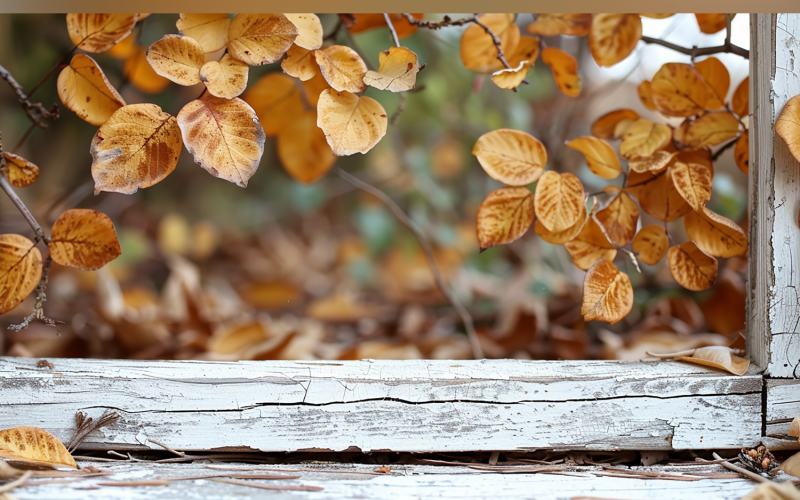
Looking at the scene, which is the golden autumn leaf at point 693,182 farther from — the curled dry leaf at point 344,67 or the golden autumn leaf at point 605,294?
the curled dry leaf at point 344,67

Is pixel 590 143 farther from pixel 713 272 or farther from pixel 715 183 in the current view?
pixel 715 183

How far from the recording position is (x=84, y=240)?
1.53 feet

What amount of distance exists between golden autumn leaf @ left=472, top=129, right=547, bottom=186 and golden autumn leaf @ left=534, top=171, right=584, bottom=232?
0.02 metres

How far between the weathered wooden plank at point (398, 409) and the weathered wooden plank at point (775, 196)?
0.14ft

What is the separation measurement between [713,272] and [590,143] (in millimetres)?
169

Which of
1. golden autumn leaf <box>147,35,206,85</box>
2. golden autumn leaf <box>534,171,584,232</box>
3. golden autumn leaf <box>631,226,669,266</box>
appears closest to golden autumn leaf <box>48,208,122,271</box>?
golden autumn leaf <box>147,35,206,85</box>

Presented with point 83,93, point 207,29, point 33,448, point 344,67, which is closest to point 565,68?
point 344,67

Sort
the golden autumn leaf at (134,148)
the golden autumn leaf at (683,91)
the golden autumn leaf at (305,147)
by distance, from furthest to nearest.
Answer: the golden autumn leaf at (305,147) → the golden autumn leaf at (683,91) → the golden autumn leaf at (134,148)

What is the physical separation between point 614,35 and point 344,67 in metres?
0.29

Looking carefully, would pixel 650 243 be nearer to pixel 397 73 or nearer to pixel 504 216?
pixel 504 216

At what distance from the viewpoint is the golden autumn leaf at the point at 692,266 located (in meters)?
0.50

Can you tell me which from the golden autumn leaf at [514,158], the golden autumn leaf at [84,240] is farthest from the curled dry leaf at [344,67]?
the golden autumn leaf at [84,240]

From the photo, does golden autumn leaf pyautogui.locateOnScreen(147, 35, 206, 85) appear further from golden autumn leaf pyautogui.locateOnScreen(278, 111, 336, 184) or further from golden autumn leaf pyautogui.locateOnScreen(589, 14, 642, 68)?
golden autumn leaf pyautogui.locateOnScreen(589, 14, 642, 68)

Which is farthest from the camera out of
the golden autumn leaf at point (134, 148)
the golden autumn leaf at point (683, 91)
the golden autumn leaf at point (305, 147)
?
the golden autumn leaf at point (305, 147)
